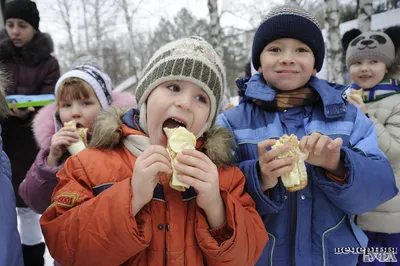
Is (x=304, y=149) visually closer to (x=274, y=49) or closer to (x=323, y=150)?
(x=323, y=150)

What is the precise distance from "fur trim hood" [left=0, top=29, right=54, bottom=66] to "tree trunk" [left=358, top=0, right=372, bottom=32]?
6339 millimetres

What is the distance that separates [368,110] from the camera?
2.56 m

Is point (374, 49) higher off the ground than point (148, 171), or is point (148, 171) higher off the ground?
point (374, 49)

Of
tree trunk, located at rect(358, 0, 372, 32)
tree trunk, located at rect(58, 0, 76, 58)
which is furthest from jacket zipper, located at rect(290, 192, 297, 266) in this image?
tree trunk, located at rect(58, 0, 76, 58)

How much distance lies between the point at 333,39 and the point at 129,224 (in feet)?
23.3

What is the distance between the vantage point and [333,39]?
23.5 feet

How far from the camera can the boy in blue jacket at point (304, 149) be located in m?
1.53

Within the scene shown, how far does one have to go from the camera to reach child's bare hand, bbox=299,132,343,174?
56.6 inches

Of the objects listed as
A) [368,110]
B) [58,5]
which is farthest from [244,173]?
[58,5]

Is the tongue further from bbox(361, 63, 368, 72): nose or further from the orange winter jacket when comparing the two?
bbox(361, 63, 368, 72): nose

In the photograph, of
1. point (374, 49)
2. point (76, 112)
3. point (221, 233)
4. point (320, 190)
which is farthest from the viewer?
point (374, 49)

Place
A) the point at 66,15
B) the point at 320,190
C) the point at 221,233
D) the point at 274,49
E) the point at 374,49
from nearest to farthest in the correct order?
the point at 221,233 → the point at 320,190 → the point at 274,49 → the point at 374,49 → the point at 66,15

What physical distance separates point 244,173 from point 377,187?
630 mm

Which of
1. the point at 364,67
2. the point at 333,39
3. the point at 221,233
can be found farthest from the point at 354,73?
the point at 333,39
